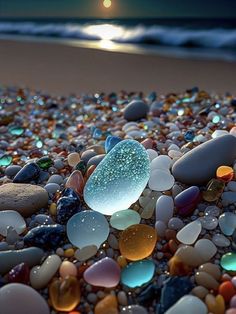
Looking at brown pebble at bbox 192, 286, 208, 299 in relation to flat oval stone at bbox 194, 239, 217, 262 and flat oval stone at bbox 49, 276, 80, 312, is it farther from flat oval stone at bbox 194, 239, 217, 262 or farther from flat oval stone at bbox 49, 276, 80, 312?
flat oval stone at bbox 49, 276, 80, 312

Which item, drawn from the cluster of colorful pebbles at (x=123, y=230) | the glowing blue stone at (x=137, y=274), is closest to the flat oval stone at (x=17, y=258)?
the cluster of colorful pebbles at (x=123, y=230)

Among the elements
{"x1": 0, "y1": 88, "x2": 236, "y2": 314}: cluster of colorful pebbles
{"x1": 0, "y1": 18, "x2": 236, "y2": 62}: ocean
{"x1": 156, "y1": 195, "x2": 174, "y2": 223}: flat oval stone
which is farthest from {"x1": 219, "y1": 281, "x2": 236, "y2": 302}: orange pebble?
{"x1": 0, "y1": 18, "x2": 236, "y2": 62}: ocean

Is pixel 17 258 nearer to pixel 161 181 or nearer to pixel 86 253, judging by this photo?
pixel 86 253

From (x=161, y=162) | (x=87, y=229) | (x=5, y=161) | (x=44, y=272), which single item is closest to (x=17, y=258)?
(x=44, y=272)

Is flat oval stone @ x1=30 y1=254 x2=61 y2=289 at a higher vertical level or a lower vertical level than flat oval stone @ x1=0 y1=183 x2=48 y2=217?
lower

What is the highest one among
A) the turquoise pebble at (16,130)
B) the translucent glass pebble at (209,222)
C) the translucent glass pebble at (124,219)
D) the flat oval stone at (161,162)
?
the flat oval stone at (161,162)

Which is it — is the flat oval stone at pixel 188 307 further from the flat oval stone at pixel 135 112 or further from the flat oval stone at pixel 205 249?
the flat oval stone at pixel 135 112
